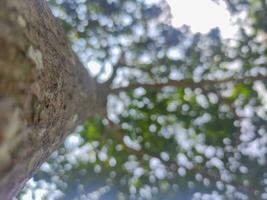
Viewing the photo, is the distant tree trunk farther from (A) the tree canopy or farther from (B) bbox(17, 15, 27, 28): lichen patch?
(A) the tree canopy

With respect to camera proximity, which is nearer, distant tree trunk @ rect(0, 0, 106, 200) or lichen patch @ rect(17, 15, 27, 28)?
distant tree trunk @ rect(0, 0, 106, 200)

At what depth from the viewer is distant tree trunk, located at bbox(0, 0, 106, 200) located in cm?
85

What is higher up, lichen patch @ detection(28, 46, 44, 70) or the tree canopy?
lichen patch @ detection(28, 46, 44, 70)

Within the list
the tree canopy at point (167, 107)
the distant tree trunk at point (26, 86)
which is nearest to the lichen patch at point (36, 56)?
the distant tree trunk at point (26, 86)

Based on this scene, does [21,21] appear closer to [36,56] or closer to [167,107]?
[36,56]

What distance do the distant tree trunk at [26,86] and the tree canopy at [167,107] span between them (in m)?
2.60

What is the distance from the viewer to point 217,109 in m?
4.25

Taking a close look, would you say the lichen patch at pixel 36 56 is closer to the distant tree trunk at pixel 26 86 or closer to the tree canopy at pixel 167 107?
the distant tree trunk at pixel 26 86

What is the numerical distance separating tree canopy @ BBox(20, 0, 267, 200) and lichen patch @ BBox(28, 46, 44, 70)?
2.89 meters

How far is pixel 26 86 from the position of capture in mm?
978

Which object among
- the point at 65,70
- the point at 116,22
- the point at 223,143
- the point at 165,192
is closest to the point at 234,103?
the point at 223,143

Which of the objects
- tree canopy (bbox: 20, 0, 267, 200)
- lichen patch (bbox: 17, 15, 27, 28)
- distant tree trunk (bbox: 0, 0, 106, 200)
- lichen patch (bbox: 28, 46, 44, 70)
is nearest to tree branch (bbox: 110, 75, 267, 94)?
tree canopy (bbox: 20, 0, 267, 200)

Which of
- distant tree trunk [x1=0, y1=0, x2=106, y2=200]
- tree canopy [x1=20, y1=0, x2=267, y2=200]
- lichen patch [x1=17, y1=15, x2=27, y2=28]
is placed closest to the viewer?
distant tree trunk [x1=0, y1=0, x2=106, y2=200]

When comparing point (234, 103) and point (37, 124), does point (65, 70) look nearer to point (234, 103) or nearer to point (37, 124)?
point (37, 124)
